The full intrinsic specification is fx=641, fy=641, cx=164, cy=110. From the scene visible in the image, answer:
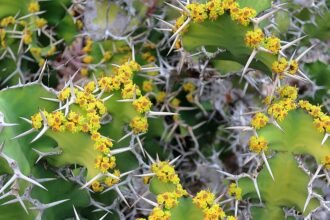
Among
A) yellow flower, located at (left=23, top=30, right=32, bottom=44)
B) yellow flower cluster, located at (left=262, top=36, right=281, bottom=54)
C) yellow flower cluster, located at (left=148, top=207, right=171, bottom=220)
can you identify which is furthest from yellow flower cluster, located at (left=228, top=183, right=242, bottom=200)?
yellow flower, located at (left=23, top=30, right=32, bottom=44)

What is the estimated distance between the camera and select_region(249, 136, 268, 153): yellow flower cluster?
5.08 feet

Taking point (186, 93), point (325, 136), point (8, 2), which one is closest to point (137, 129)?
point (325, 136)

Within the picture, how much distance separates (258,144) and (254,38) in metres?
0.27

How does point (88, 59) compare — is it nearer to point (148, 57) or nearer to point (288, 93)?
point (148, 57)

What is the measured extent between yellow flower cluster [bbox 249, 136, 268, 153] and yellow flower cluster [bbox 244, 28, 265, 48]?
0.24m

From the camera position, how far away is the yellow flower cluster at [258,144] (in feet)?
5.08

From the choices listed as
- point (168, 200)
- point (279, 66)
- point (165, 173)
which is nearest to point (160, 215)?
point (168, 200)

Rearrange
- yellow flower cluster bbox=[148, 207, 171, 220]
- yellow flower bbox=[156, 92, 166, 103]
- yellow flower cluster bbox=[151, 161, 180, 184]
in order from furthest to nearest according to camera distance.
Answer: yellow flower bbox=[156, 92, 166, 103] < yellow flower cluster bbox=[151, 161, 180, 184] < yellow flower cluster bbox=[148, 207, 171, 220]

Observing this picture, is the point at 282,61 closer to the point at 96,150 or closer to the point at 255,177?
the point at 255,177

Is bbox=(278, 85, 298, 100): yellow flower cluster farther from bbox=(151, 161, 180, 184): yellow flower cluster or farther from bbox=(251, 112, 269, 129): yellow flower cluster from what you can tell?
bbox=(151, 161, 180, 184): yellow flower cluster

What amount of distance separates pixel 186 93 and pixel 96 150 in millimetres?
770

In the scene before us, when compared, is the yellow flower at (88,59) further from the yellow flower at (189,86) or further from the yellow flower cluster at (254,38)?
the yellow flower cluster at (254,38)

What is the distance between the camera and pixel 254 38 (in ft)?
5.25

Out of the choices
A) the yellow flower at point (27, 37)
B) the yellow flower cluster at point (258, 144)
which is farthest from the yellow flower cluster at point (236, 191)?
the yellow flower at point (27, 37)
